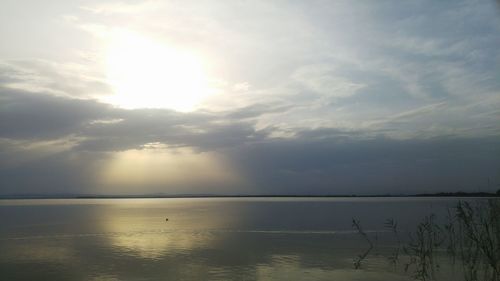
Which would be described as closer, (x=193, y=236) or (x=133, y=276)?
(x=133, y=276)

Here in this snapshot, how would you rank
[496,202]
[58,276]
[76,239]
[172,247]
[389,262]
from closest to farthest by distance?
[496,202]
[58,276]
[389,262]
[172,247]
[76,239]

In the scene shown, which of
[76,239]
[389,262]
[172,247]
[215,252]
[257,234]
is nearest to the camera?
[389,262]

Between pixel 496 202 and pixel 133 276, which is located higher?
pixel 496 202

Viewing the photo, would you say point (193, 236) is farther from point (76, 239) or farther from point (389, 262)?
point (389, 262)

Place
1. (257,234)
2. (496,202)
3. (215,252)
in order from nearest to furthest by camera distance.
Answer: (496,202), (215,252), (257,234)

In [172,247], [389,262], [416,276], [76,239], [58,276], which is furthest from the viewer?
[76,239]

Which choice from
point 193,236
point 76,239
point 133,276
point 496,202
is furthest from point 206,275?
point 76,239

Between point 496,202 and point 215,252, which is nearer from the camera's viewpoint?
point 496,202

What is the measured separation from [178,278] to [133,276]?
81.6 inches

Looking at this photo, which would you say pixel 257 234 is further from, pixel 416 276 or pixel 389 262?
pixel 416 276

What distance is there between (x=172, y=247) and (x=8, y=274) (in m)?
10.3

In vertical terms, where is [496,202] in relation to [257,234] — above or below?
above

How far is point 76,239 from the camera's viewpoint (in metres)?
33.5

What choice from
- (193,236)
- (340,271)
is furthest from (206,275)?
(193,236)
